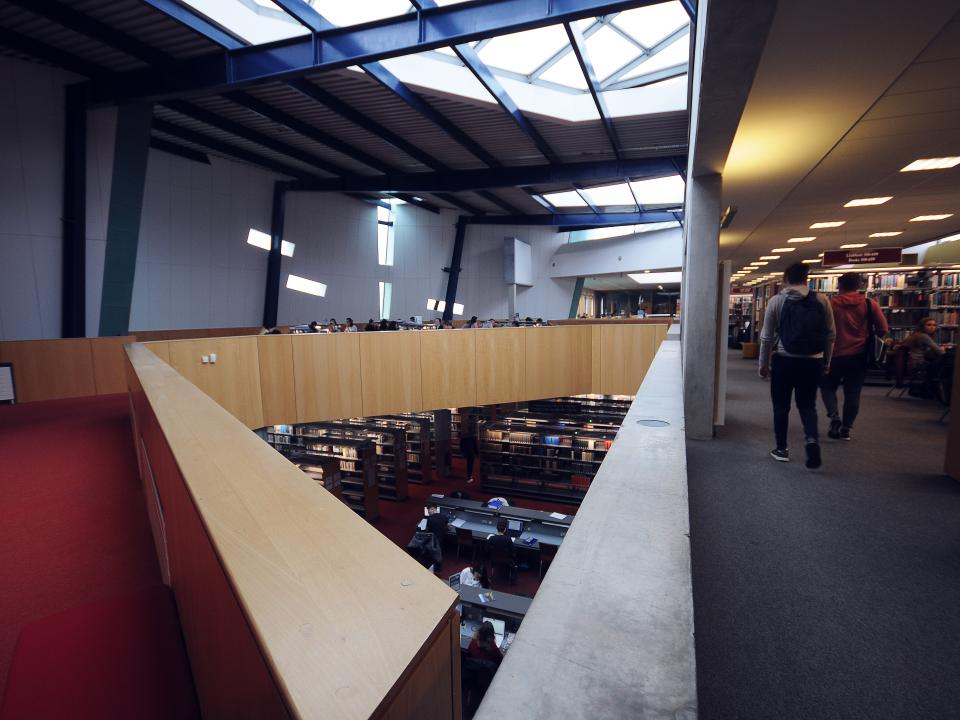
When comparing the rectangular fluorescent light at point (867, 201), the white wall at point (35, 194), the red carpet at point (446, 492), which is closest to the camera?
the rectangular fluorescent light at point (867, 201)

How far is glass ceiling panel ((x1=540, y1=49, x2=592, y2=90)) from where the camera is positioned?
31.1 ft

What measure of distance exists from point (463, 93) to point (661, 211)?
489 inches

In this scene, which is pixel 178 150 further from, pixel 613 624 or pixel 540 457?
pixel 613 624

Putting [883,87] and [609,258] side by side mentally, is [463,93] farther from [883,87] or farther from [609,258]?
[609,258]

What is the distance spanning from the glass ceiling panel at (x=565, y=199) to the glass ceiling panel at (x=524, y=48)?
27.9ft

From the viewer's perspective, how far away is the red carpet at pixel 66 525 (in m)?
2.22

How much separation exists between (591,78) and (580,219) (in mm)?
12404

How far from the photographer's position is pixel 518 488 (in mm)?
12078

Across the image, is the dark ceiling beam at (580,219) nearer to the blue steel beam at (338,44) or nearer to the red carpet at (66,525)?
the blue steel beam at (338,44)

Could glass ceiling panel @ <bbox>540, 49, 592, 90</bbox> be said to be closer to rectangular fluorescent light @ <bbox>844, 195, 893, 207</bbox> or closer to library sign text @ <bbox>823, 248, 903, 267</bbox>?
rectangular fluorescent light @ <bbox>844, 195, 893, 207</bbox>

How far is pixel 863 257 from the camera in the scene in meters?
9.70

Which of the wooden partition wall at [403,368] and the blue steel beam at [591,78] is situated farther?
the blue steel beam at [591,78]

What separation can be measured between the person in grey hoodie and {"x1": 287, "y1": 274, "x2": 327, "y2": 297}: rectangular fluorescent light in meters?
14.4

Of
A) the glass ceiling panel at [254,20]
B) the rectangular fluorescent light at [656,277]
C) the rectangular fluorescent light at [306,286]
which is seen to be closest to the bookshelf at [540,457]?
the rectangular fluorescent light at [306,286]
